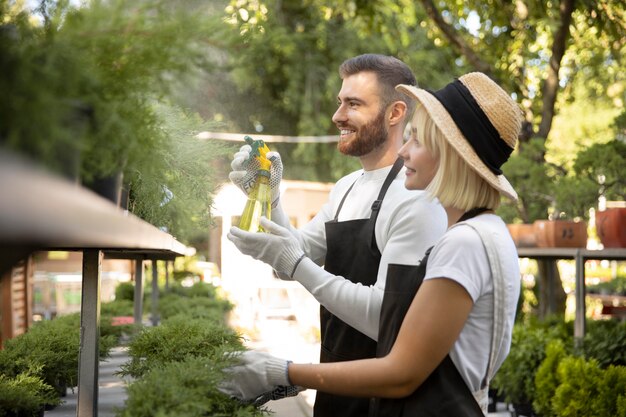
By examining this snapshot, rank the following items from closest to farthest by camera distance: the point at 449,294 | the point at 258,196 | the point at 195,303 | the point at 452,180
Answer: the point at 449,294 → the point at 452,180 → the point at 258,196 → the point at 195,303

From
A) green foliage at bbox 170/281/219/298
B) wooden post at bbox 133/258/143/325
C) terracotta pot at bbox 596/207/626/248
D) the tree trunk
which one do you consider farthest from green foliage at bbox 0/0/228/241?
the tree trunk

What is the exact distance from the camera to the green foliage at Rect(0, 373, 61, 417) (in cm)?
190

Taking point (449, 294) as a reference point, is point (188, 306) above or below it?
below

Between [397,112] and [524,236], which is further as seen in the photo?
[524,236]

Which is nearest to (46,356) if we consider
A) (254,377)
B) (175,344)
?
(175,344)

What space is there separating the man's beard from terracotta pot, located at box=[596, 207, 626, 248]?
100 inches

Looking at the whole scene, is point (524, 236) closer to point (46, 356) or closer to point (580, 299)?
point (580, 299)

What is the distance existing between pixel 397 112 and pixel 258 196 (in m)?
0.60

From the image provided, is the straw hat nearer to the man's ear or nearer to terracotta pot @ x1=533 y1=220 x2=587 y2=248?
the man's ear

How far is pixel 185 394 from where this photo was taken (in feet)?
4.81

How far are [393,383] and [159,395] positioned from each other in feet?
1.50

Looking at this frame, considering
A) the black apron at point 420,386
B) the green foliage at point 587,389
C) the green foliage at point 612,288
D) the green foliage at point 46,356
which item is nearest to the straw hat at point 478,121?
the black apron at point 420,386

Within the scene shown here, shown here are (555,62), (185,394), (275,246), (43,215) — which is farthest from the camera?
(555,62)

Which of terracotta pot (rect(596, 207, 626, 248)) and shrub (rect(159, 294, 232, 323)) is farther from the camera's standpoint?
shrub (rect(159, 294, 232, 323))
